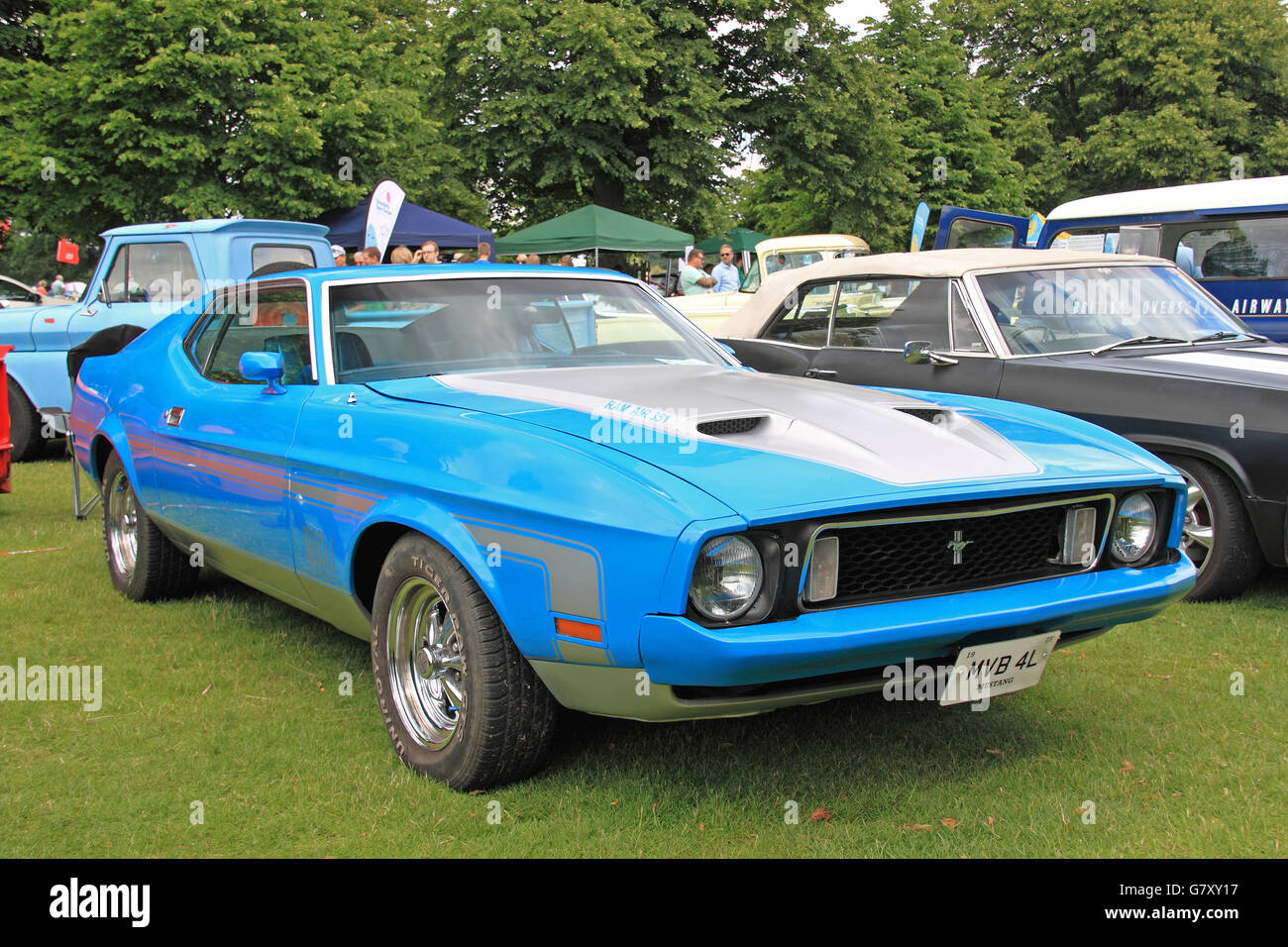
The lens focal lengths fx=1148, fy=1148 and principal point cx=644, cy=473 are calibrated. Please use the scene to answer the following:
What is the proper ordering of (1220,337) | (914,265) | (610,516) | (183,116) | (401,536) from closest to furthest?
(610,516)
(401,536)
(1220,337)
(914,265)
(183,116)

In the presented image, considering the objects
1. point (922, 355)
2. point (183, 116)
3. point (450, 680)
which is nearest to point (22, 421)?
point (922, 355)

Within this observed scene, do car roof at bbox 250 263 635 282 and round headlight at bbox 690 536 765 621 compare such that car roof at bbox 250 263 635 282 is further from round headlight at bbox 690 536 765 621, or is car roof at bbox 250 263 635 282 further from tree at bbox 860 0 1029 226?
tree at bbox 860 0 1029 226

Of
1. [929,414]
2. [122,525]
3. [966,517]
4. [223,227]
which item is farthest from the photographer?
[223,227]

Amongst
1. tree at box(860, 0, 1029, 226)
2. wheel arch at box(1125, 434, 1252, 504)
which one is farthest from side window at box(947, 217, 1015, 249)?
tree at box(860, 0, 1029, 226)

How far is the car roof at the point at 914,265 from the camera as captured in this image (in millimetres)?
6125

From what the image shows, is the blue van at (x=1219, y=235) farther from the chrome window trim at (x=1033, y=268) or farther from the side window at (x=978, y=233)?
the chrome window trim at (x=1033, y=268)

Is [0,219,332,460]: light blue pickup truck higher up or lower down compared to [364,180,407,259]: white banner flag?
lower down

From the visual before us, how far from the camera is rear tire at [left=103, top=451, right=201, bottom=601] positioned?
5.04 metres

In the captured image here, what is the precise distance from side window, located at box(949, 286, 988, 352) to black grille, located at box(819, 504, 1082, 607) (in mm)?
2918

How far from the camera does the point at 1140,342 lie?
564cm

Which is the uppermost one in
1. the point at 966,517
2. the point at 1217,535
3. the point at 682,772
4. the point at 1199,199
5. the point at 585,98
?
the point at 585,98

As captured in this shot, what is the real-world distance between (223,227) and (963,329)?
18.6 ft

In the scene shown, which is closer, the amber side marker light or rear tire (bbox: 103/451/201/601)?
the amber side marker light

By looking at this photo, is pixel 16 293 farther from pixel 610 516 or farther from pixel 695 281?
pixel 610 516
